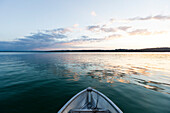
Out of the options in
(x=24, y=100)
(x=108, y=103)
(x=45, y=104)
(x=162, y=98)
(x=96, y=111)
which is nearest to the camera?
(x=96, y=111)

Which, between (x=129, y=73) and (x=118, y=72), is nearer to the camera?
(x=129, y=73)

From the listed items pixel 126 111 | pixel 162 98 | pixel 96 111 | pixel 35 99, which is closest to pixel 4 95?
pixel 35 99

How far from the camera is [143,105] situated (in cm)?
562

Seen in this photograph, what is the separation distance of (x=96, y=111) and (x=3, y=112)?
18.2 ft

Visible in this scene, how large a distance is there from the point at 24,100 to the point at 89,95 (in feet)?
16.0

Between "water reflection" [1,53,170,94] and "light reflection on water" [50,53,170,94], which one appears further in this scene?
"water reflection" [1,53,170,94]

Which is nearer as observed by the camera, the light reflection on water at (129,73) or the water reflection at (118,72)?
the light reflection on water at (129,73)

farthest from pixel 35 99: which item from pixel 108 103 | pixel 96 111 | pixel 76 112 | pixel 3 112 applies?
pixel 108 103

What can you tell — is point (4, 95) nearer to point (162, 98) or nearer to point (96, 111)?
point (96, 111)

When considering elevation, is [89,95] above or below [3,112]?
above

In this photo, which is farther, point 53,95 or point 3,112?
point 53,95

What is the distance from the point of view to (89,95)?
564 cm

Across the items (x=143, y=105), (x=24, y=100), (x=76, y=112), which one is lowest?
(x=143, y=105)

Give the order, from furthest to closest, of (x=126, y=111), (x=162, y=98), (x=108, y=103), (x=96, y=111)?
(x=162, y=98) → (x=126, y=111) → (x=108, y=103) → (x=96, y=111)
